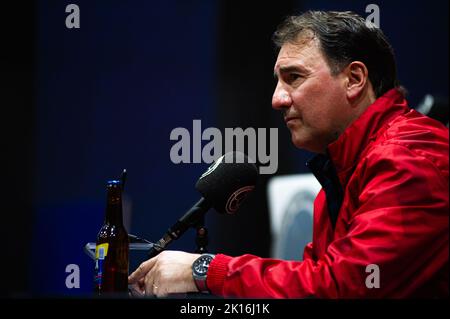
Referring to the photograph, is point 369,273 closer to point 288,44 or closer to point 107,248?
point 107,248

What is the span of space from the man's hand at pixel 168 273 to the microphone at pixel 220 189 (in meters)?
0.05

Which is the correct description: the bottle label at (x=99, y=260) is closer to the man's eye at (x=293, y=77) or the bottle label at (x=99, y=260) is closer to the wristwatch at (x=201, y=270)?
the wristwatch at (x=201, y=270)

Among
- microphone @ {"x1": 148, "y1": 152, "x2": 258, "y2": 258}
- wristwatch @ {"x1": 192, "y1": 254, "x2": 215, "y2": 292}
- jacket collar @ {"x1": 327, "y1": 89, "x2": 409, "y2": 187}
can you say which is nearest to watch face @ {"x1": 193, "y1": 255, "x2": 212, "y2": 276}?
wristwatch @ {"x1": 192, "y1": 254, "x2": 215, "y2": 292}

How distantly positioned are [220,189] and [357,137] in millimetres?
352

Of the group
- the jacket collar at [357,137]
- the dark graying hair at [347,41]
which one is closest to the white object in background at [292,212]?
the dark graying hair at [347,41]

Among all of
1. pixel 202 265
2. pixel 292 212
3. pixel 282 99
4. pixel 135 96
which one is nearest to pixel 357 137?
pixel 282 99

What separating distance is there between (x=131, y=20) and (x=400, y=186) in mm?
2701

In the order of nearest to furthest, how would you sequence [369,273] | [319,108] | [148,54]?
[369,273] < [319,108] < [148,54]

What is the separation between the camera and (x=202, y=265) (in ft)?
4.14

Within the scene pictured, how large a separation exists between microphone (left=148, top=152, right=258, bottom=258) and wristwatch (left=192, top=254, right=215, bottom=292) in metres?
0.11

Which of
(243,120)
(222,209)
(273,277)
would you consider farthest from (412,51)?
(273,277)

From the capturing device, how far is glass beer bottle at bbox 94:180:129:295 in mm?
1319

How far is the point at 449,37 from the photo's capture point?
3307mm

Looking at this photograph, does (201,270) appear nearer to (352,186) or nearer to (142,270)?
(142,270)
